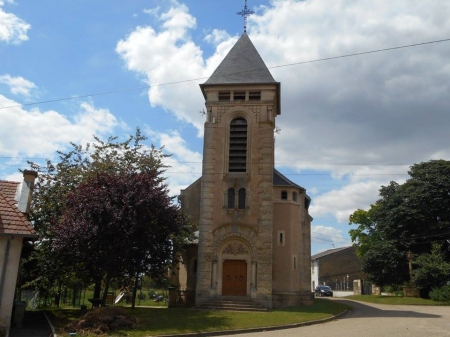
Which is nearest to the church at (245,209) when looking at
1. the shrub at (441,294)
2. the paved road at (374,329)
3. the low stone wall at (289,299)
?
the low stone wall at (289,299)

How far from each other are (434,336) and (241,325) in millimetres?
7650

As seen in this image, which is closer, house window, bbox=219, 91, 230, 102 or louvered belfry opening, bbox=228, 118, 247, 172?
louvered belfry opening, bbox=228, 118, 247, 172

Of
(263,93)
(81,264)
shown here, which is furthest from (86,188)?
(263,93)

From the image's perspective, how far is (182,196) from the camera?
37.5m

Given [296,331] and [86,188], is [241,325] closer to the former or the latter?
[296,331]

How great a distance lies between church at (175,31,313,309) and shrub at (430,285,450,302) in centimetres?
1165

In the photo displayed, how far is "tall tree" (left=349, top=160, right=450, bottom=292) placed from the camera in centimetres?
4216

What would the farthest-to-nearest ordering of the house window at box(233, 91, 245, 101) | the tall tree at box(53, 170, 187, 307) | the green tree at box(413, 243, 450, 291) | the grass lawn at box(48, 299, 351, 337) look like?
the green tree at box(413, 243, 450, 291) < the house window at box(233, 91, 245, 101) < the tall tree at box(53, 170, 187, 307) < the grass lawn at box(48, 299, 351, 337)

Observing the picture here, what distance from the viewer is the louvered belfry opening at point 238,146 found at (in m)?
31.2

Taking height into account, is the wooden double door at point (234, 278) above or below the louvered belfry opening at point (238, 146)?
below

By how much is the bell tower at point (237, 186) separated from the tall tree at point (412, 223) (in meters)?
19.1

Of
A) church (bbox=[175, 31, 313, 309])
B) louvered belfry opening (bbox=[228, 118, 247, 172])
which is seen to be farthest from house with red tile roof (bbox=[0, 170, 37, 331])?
louvered belfry opening (bbox=[228, 118, 247, 172])

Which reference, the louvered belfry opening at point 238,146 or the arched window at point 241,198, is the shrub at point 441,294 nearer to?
the arched window at point 241,198

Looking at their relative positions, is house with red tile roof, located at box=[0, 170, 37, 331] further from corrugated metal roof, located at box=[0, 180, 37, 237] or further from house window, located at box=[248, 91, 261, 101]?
house window, located at box=[248, 91, 261, 101]
